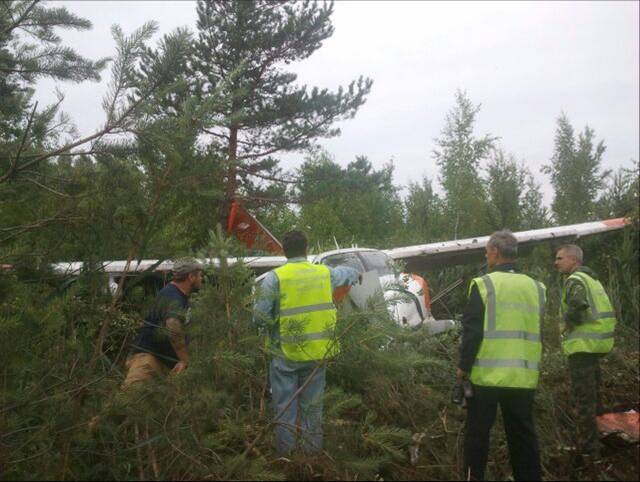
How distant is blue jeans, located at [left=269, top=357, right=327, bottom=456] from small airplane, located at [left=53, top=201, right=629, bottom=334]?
70cm

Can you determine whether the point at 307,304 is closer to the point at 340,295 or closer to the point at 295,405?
the point at 295,405

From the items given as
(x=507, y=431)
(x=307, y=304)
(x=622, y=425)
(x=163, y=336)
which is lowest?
(x=622, y=425)

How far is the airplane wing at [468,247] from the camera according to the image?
437 inches

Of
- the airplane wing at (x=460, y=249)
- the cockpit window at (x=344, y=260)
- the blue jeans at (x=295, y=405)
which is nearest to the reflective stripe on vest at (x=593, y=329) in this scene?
the blue jeans at (x=295, y=405)

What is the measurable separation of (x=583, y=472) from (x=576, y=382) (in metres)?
0.83

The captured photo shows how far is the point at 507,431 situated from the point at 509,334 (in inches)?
24.7

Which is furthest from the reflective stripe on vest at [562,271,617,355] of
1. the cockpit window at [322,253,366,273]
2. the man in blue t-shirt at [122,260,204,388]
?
the cockpit window at [322,253,366,273]

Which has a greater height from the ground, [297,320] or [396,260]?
[396,260]

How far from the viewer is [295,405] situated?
14.8ft

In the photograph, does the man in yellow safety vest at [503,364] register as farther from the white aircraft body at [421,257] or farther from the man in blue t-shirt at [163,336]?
the white aircraft body at [421,257]

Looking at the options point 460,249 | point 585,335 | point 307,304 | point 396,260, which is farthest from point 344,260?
point 307,304

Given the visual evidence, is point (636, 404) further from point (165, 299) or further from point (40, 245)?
point (40, 245)

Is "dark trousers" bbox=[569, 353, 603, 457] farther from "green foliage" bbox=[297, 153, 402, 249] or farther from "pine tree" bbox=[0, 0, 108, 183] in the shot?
"green foliage" bbox=[297, 153, 402, 249]

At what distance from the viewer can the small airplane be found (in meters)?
3.78
